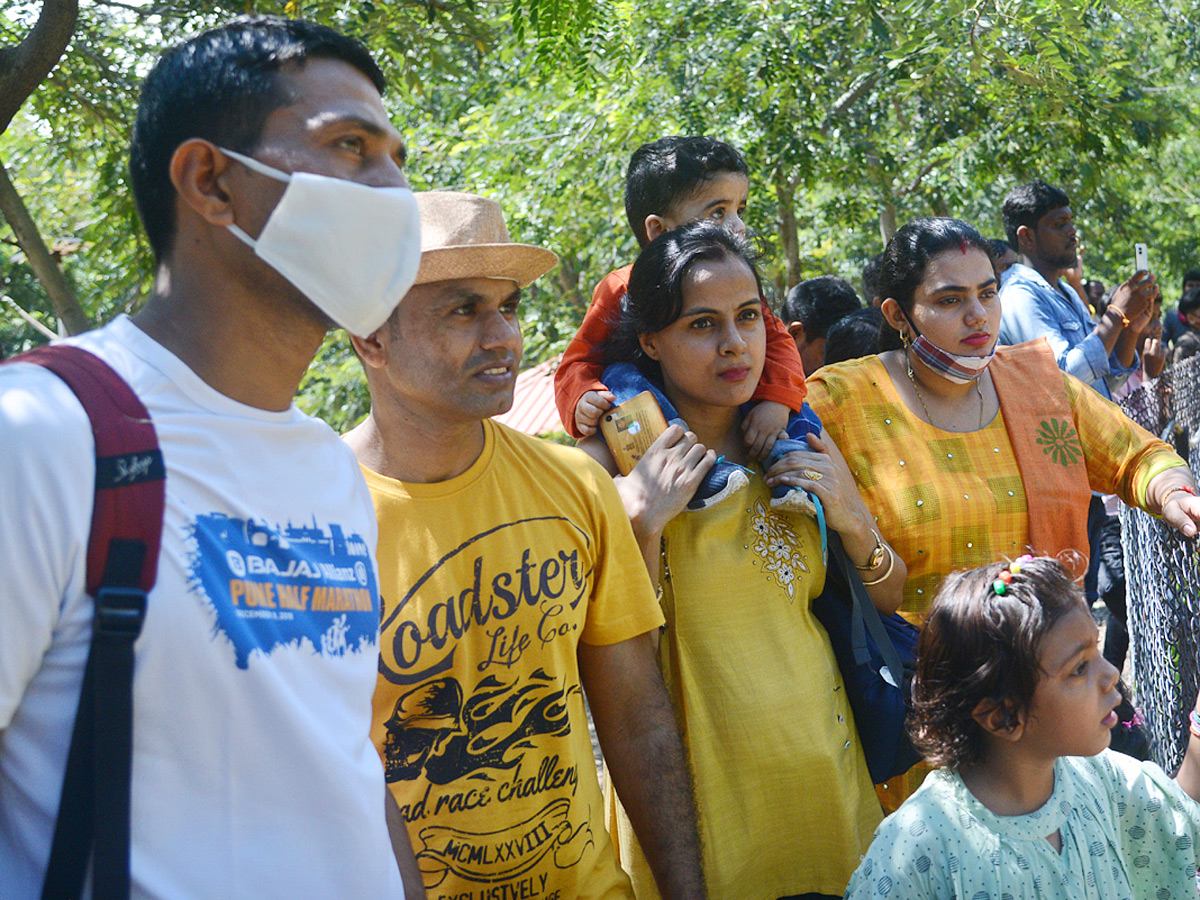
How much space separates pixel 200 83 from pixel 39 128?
4.29m

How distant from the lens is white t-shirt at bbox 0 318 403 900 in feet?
4.13

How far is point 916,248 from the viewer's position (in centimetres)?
350

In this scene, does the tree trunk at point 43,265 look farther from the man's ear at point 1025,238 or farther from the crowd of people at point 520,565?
the man's ear at point 1025,238

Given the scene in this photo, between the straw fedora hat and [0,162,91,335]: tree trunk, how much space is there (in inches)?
61.0

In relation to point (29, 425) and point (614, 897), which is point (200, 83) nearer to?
point (29, 425)

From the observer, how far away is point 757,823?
252 cm

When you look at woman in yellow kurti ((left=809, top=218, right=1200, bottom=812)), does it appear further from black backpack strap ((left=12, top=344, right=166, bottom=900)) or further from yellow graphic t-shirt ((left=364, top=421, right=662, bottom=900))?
black backpack strap ((left=12, top=344, right=166, bottom=900))

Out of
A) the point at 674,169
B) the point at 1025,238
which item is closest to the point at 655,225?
the point at 674,169

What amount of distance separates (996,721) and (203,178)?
182 cm

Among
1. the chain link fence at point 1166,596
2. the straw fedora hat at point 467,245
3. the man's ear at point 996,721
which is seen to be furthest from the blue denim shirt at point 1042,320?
the straw fedora hat at point 467,245

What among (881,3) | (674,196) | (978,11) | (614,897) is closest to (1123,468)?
(674,196)

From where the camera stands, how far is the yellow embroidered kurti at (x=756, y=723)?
251cm

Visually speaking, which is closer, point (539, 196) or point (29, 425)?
point (29, 425)

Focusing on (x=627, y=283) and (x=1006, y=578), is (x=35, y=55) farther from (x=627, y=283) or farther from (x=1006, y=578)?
(x=1006, y=578)
